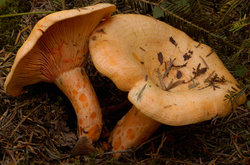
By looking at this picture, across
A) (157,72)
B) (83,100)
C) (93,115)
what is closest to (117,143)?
(93,115)

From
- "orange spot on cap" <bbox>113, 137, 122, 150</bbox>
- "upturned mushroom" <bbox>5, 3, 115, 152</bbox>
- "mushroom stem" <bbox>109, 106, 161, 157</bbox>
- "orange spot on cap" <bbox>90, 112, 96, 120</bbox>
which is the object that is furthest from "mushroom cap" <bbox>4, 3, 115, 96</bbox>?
"orange spot on cap" <bbox>113, 137, 122, 150</bbox>

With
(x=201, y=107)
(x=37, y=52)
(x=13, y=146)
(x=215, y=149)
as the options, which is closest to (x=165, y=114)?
(x=201, y=107)

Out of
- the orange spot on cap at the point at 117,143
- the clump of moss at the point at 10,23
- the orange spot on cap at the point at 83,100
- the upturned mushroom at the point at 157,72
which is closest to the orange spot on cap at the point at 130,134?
the upturned mushroom at the point at 157,72

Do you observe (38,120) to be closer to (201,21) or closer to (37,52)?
(37,52)


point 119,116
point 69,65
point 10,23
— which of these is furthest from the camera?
point 119,116

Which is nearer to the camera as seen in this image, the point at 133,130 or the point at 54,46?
the point at 54,46

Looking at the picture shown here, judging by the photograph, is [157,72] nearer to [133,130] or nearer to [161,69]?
[161,69]

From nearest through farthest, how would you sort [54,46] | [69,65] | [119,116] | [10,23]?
[54,46] → [69,65] → [10,23] → [119,116]
